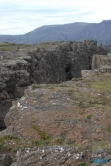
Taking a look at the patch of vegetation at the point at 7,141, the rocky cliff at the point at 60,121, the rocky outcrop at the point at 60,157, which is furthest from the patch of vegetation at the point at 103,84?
the rocky outcrop at the point at 60,157

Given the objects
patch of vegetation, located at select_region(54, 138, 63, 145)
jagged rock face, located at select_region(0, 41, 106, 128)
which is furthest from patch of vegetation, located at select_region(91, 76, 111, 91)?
jagged rock face, located at select_region(0, 41, 106, 128)

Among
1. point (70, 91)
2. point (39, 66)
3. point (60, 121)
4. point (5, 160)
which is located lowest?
point (5, 160)

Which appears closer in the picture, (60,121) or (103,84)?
(60,121)

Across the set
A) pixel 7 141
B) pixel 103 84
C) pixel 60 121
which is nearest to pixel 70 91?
pixel 103 84

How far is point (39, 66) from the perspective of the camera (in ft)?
258

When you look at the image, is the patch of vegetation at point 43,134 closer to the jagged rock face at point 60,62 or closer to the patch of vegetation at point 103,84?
the patch of vegetation at point 103,84

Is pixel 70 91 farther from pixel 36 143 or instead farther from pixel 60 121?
pixel 36 143

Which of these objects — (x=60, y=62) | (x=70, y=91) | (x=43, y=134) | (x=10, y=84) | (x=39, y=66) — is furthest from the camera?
(x=60, y=62)

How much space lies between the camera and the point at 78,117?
2273cm

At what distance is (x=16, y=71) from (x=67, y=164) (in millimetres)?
43944

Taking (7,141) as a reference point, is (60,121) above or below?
above

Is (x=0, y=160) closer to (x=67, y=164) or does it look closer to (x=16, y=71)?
(x=67, y=164)

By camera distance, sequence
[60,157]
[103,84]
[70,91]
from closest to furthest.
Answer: [60,157], [70,91], [103,84]

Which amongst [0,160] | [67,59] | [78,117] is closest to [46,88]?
[78,117]
